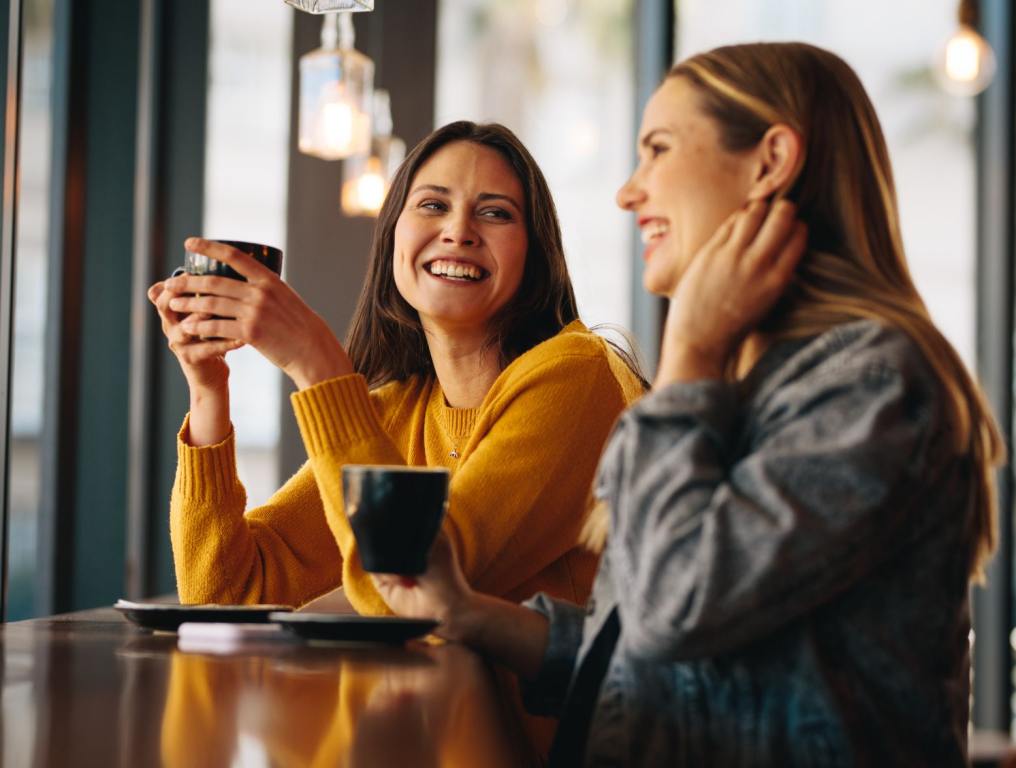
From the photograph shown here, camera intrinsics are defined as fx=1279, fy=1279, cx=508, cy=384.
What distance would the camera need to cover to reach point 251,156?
4.05 meters

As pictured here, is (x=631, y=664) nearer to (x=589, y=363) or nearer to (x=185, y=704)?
(x=185, y=704)

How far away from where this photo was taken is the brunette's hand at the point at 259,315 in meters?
1.49

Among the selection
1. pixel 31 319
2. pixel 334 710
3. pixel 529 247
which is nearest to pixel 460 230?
pixel 529 247

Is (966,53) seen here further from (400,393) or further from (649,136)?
(649,136)

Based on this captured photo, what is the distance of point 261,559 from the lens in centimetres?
176

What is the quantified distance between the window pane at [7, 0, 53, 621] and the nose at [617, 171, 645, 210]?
2.16 m

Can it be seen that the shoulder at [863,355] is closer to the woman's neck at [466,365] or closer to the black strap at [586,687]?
the black strap at [586,687]

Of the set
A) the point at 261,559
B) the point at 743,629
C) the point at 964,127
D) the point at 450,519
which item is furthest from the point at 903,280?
the point at 964,127

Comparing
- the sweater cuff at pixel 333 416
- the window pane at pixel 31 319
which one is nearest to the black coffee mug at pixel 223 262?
the sweater cuff at pixel 333 416

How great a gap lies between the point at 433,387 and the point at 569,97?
2.63 meters

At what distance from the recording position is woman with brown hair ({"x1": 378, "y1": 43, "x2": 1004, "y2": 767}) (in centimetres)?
95

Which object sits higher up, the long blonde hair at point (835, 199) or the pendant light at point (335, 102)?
the pendant light at point (335, 102)

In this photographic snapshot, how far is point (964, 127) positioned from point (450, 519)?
12.7 feet

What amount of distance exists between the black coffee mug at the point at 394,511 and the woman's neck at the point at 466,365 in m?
0.71
